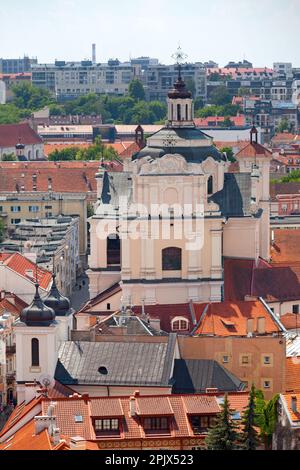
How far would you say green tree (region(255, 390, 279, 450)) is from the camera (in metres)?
27.1

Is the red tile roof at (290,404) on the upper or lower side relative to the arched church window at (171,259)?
upper

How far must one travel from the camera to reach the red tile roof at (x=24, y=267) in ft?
139

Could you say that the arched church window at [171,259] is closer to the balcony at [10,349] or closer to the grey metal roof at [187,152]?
the grey metal roof at [187,152]

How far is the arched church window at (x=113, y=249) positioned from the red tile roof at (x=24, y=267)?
1.57m

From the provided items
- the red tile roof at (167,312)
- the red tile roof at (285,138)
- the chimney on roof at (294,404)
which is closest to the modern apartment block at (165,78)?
the red tile roof at (285,138)

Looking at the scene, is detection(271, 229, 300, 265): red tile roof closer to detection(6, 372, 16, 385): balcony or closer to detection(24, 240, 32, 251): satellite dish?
detection(24, 240, 32, 251): satellite dish

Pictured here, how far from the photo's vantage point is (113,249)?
137ft

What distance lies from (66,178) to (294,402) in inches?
1561

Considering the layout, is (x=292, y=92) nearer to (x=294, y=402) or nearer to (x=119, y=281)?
(x=119, y=281)

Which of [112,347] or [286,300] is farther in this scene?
[286,300]

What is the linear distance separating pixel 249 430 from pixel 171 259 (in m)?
14.8

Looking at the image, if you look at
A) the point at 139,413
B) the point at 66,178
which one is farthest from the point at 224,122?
the point at 139,413

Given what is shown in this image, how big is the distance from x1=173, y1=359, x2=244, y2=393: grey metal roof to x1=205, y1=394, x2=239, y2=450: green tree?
582 cm
